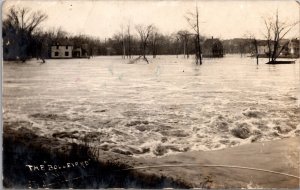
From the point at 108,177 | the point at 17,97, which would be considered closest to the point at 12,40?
the point at 17,97

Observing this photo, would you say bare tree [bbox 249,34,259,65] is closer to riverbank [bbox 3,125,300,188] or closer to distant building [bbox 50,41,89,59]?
riverbank [bbox 3,125,300,188]

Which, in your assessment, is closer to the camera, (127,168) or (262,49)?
(127,168)

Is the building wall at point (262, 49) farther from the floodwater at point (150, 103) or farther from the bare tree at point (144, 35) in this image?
the bare tree at point (144, 35)

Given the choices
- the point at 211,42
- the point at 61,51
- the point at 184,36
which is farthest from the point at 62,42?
the point at 211,42

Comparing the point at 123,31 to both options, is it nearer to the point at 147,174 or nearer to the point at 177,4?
the point at 177,4

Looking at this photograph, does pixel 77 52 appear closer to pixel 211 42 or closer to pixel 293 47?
pixel 211 42

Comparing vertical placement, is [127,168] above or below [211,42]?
below

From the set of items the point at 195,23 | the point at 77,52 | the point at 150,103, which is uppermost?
the point at 195,23
